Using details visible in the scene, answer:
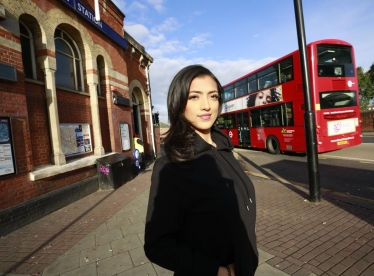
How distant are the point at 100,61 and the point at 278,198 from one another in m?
7.79

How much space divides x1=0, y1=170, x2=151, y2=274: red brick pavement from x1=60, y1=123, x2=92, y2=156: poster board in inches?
59.9

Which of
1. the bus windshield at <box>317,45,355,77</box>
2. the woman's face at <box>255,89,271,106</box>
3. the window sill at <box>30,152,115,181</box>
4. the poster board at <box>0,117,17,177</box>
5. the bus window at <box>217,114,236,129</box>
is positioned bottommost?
the window sill at <box>30,152,115,181</box>

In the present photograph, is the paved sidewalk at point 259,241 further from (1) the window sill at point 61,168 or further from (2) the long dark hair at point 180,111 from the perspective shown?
(2) the long dark hair at point 180,111

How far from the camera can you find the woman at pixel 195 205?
43.5 inches

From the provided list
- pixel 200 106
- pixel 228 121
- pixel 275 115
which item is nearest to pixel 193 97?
pixel 200 106

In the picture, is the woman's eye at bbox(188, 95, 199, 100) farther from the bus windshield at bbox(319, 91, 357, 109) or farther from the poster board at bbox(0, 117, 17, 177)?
the bus windshield at bbox(319, 91, 357, 109)

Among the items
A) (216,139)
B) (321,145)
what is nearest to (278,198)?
(216,139)

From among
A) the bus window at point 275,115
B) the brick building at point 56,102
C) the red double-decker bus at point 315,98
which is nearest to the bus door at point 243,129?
the red double-decker bus at point 315,98

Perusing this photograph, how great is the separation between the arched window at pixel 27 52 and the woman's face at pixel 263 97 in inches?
379

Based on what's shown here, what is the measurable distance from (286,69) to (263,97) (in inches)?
76.3

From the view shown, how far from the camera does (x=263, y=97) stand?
11.3 meters

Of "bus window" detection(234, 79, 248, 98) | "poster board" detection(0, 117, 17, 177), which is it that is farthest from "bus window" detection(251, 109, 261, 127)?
"poster board" detection(0, 117, 17, 177)

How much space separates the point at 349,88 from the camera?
9195 mm

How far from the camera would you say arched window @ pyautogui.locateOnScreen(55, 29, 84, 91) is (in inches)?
260
